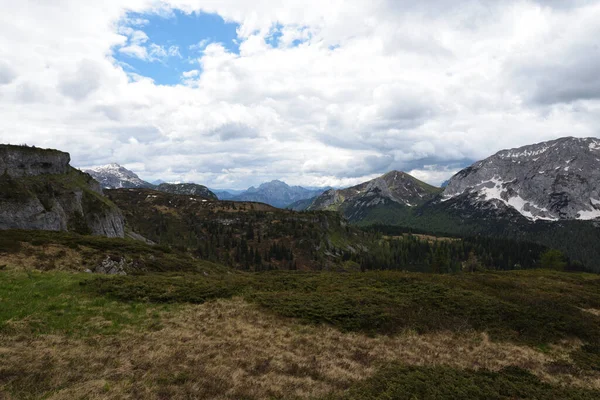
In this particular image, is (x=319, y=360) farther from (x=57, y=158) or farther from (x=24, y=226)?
(x=57, y=158)

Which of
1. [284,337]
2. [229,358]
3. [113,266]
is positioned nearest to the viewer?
[229,358]

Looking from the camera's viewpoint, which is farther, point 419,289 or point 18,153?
point 18,153

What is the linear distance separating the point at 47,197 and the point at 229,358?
83.8 meters

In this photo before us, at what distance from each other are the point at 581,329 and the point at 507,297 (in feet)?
26.4

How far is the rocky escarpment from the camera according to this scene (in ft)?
208

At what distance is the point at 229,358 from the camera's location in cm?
1866

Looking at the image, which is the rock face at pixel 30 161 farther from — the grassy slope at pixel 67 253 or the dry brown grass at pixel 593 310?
the dry brown grass at pixel 593 310

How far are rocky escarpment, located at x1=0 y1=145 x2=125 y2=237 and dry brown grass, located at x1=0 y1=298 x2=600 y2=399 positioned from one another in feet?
198

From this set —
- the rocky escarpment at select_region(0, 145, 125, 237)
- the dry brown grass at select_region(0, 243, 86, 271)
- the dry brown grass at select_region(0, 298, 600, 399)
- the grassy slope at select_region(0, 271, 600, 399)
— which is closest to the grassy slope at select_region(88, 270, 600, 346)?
the grassy slope at select_region(0, 271, 600, 399)

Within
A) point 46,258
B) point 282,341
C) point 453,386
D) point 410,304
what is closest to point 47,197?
point 46,258

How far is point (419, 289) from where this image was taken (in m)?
37.8

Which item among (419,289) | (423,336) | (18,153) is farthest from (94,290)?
(18,153)

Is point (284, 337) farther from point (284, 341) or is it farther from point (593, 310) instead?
point (593, 310)

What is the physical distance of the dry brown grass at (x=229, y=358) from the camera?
14211 mm
